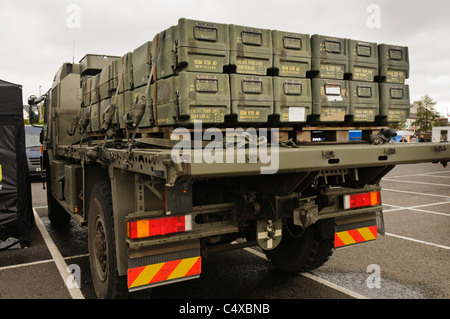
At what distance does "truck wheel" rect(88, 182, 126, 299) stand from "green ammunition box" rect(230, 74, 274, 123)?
1428mm

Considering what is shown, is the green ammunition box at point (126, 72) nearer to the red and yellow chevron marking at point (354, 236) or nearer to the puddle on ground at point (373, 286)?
the red and yellow chevron marking at point (354, 236)

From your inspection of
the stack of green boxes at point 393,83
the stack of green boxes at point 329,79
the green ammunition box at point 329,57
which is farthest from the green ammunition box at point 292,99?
the stack of green boxes at point 393,83

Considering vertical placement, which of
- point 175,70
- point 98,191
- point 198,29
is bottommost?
point 98,191

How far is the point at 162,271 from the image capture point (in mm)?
3217

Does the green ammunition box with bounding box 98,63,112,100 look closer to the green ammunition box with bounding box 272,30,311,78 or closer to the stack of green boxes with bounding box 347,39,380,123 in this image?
the green ammunition box with bounding box 272,30,311,78

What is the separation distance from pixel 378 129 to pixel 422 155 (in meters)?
1.12

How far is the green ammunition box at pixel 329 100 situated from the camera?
161 inches

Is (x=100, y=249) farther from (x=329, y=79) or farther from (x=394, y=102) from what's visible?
(x=394, y=102)

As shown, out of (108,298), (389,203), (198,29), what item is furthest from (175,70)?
(389,203)

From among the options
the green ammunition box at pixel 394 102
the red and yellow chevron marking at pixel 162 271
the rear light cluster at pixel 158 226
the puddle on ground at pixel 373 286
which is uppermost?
the green ammunition box at pixel 394 102

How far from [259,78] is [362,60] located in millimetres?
1378

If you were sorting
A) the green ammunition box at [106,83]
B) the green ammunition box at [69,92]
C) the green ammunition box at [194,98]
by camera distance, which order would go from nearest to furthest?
1. the green ammunition box at [194,98]
2. the green ammunition box at [106,83]
3. the green ammunition box at [69,92]

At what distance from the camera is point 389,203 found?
954cm
